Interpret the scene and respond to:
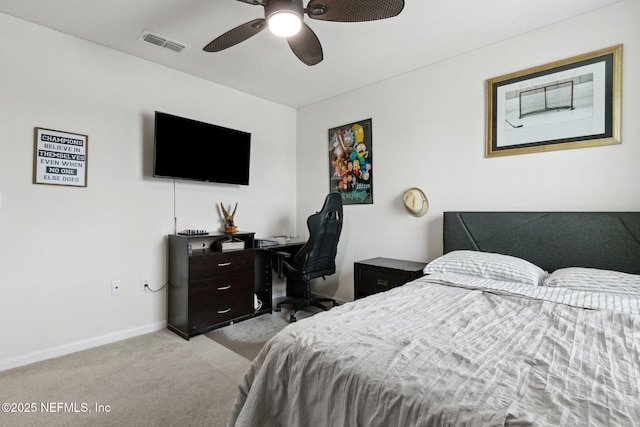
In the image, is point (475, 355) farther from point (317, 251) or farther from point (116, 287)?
point (116, 287)

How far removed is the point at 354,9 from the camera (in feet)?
5.58

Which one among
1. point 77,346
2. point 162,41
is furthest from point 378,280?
point 162,41

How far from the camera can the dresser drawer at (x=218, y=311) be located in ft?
9.25

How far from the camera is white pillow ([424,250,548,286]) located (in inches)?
81.4

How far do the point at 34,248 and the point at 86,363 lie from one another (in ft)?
3.07

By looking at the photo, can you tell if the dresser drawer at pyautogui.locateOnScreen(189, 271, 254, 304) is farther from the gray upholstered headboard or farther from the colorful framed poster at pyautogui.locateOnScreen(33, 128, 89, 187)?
the gray upholstered headboard

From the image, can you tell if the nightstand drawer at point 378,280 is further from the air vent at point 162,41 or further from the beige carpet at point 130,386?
the air vent at point 162,41

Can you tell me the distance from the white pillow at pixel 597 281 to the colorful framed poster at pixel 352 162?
1.88m

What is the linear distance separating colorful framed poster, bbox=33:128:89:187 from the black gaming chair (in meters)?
1.85

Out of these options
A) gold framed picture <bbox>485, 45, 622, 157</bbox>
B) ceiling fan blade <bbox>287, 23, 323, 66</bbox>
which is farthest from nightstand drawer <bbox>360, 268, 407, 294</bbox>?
ceiling fan blade <bbox>287, 23, 323, 66</bbox>

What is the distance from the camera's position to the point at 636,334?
1.25m

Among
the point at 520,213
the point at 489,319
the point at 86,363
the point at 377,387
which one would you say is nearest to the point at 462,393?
the point at 377,387

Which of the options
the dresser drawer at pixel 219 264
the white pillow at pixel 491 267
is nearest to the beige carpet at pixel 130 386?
the dresser drawer at pixel 219 264

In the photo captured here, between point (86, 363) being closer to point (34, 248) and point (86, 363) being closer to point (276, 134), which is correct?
point (34, 248)
